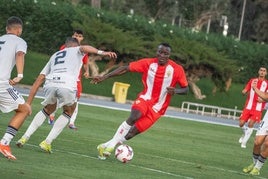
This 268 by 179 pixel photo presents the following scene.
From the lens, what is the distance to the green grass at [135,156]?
13742 mm

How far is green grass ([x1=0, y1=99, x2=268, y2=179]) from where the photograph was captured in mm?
13742

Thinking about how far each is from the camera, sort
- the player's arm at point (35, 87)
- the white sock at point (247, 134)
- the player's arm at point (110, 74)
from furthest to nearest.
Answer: the white sock at point (247, 134) → the player's arm at point (110, 74) → the player's arm at point (35, 87)

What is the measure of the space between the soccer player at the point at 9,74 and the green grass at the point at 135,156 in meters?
0.44

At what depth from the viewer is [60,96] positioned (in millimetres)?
15945

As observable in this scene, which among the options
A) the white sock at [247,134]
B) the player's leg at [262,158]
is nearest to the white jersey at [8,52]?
the player's leg at [262,158]

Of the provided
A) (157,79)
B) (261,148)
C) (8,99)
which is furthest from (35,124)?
(261,148)

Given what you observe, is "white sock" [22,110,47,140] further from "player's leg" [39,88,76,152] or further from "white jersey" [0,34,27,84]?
"white jersey" [0,34,27,84]

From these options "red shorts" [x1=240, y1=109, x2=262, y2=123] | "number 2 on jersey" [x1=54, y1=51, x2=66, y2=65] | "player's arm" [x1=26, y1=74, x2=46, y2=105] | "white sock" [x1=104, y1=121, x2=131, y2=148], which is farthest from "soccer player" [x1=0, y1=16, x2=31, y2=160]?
"red shorts" [x1=240, y1=109, x2=262, y2=123]

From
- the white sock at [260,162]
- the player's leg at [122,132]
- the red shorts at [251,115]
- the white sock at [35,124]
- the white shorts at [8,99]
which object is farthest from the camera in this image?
the red shorts at [251,115]

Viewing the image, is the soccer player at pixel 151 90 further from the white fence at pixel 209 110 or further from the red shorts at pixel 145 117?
the white fence at pixel 209 110

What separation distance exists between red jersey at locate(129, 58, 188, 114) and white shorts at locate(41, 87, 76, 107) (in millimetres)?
1270

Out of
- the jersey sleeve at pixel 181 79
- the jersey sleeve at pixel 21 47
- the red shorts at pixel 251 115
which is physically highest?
the jersey sleeve at pixel 21 47

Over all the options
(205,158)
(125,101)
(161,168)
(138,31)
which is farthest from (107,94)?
(161,168)

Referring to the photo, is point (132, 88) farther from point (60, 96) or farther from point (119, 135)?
point (60, 96)
